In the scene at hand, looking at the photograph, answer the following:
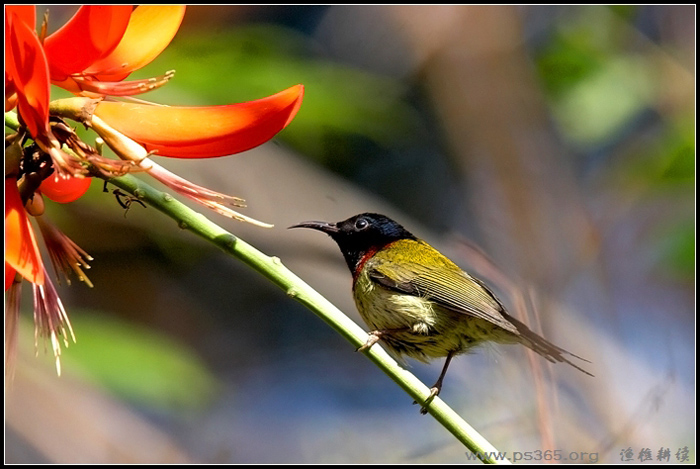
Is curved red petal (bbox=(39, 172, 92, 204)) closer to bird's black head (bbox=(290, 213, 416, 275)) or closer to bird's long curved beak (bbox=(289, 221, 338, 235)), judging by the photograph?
bird's long curved beak (bbox=(289, 221, 338, 235))

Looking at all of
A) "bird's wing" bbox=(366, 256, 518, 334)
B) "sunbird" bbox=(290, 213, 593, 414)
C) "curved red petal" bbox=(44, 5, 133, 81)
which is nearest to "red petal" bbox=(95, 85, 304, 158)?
"curved red petal" bbox=(44, 5, 133, 81)

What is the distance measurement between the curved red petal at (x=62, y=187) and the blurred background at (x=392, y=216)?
1.14 m

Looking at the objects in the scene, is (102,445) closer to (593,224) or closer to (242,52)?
(242,52)

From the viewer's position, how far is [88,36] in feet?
3.16

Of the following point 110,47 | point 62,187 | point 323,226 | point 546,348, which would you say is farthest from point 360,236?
point 110,47

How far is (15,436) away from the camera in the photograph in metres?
3.03

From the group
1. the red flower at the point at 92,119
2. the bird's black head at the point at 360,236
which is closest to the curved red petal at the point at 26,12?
the red flower at the point at 92,119

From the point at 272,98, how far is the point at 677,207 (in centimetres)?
286

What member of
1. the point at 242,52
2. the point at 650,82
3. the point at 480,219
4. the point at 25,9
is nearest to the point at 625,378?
the point at 480,219

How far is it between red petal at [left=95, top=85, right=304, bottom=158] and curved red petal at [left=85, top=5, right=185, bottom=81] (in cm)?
14

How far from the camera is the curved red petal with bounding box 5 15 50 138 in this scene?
2.73 ft

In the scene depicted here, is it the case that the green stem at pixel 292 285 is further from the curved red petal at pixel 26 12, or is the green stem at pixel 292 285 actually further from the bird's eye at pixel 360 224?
the bird's eye at pixel 360 224

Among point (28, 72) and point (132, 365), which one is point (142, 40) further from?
point (132, 365)

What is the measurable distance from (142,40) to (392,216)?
2648 millimetres
